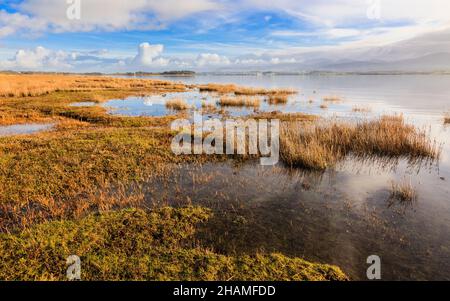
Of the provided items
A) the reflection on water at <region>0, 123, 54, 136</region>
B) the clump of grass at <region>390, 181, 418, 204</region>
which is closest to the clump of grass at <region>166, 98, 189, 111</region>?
the reflection on water at <region>0, 123, 54, 136</region>

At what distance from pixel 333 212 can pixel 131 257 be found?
6535mm

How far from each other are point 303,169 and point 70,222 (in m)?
10.1

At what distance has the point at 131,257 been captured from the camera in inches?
275

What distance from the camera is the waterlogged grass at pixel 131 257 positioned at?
21.2 ft

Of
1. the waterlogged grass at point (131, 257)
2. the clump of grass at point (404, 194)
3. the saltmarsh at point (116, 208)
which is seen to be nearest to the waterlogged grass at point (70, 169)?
the saltmarsh at point (116, 208)

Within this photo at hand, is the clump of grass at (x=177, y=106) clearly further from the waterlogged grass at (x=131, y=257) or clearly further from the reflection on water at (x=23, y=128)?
the waterlogged grass at (x=131, y=257)

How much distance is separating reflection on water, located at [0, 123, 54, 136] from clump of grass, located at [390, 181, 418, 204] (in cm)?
2313

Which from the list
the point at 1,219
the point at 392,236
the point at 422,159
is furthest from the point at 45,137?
the point at 422,159

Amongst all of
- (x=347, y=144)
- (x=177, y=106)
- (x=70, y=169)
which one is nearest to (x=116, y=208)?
(x=70, y=169)

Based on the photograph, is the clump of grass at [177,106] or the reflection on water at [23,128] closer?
the reflection on water at [23,128]

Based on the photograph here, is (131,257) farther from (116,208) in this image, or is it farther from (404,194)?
(404,194)

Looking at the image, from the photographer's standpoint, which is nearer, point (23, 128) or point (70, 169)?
point (70, 169)

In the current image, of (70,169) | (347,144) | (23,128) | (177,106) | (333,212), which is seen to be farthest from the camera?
(177,106)

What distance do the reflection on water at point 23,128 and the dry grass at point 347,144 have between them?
60.8ft
